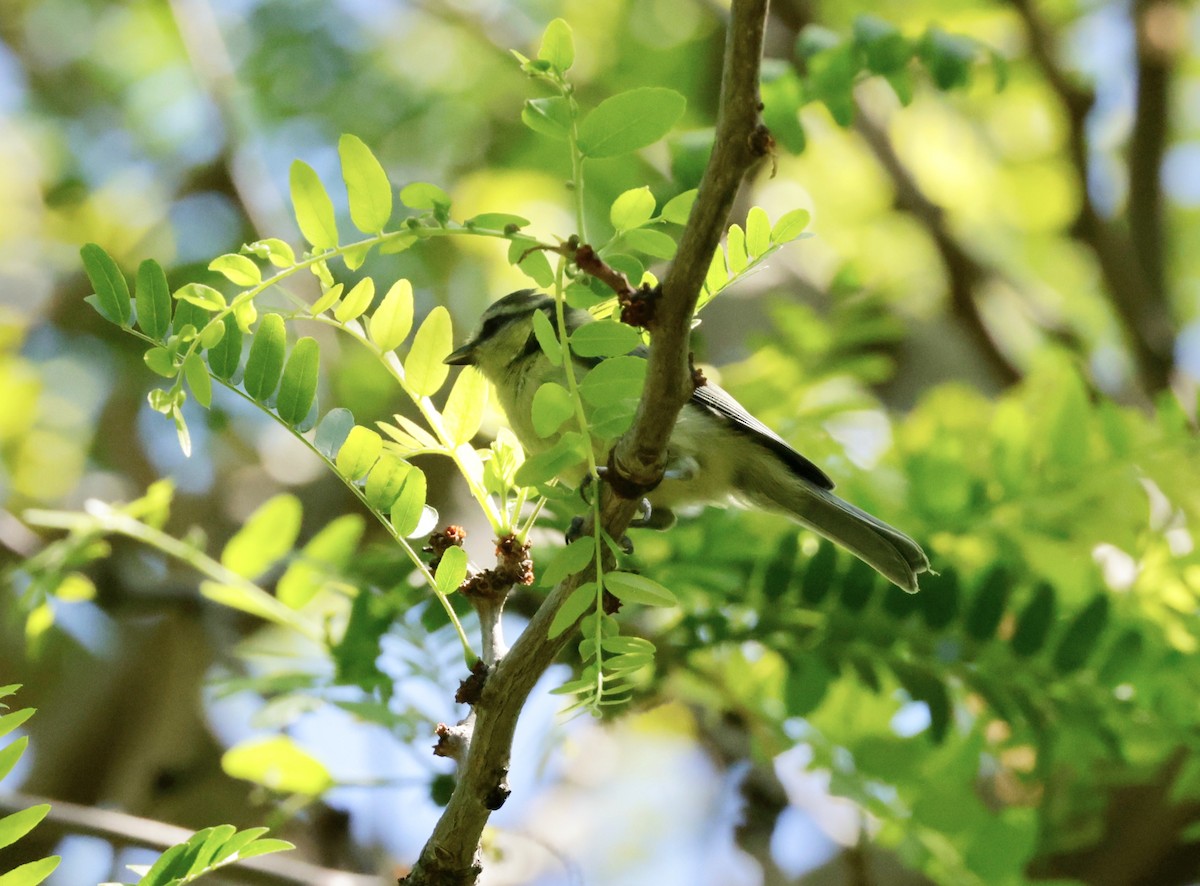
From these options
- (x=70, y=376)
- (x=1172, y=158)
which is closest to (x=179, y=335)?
(x=70, y=376)

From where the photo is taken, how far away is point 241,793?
4.54 m

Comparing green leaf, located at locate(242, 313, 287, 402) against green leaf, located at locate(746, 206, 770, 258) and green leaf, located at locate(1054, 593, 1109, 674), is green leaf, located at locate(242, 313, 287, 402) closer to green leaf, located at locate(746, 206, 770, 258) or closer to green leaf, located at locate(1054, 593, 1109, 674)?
green leaf, located at locate(746, 206, 770, 258)

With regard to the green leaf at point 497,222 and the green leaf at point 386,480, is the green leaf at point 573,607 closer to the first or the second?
the green leaf at point 386,480

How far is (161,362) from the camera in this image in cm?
186

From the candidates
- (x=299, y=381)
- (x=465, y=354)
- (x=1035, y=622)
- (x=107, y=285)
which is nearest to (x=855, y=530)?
(x=1035, y=622)

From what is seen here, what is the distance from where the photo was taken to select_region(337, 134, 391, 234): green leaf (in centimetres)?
185

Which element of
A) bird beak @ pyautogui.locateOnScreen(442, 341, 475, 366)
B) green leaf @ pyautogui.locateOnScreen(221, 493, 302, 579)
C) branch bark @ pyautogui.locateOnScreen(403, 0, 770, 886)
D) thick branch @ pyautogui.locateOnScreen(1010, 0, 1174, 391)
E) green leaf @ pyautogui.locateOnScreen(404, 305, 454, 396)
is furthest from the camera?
thick branch @ pyautogui.locateOnScreen(1010, 0, 1174, 391)

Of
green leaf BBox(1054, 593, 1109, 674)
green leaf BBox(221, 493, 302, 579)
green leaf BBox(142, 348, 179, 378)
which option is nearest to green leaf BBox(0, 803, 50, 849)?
green leaf BBox(142, 348, 179, 378)

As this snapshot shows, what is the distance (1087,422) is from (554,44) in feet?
7.64

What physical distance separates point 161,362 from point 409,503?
460 millimetres

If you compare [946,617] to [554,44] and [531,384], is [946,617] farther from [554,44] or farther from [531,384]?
[554,44]

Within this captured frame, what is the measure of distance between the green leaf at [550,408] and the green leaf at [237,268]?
488mm

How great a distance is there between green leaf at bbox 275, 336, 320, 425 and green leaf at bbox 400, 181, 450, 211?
374 mm

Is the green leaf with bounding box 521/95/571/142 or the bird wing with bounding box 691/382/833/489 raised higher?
the green leaf with bounding box 521/95/571/142
